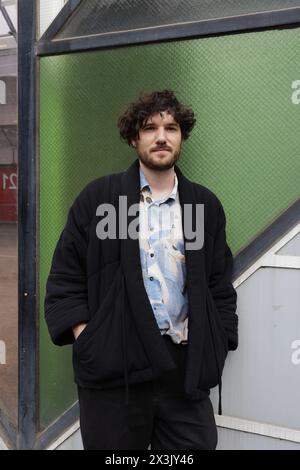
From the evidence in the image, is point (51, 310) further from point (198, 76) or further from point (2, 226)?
point (198, 76)

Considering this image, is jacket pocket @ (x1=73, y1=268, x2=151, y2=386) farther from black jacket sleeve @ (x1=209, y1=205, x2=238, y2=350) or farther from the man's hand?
black jacket sleeve @ (x1=209, y1=205, x2=238, y2=350)

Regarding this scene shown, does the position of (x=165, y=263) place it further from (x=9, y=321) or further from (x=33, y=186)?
(x=9, y=321)

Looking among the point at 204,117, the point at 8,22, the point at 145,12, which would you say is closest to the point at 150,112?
the point at 204,117

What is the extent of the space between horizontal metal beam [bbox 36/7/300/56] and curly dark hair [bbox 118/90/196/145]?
0.40 m

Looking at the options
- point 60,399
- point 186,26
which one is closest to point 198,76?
point 186,26

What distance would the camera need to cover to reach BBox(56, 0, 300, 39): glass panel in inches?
76.9

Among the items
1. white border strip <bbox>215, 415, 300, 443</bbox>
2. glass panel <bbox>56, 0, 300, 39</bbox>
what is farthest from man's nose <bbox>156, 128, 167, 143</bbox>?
white border strip <bbox>215, 415, 300, 443</bbox>

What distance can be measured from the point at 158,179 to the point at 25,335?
3.93ft

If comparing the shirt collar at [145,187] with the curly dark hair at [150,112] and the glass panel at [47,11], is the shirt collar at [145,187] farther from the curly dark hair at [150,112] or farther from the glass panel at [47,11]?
the glass panel at [47,11]

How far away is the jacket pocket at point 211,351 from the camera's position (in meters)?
1.74

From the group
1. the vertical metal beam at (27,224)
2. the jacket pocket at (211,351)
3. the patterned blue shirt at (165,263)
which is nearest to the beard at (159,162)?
the patterned blue shirt at (165,263)

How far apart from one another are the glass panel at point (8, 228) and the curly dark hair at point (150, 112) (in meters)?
0.85

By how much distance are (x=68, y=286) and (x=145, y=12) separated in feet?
4.10

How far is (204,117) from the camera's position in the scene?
81.2 inches
